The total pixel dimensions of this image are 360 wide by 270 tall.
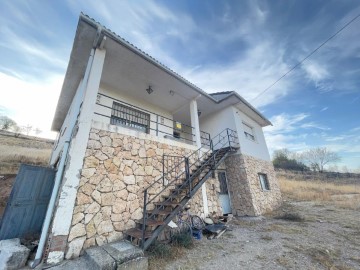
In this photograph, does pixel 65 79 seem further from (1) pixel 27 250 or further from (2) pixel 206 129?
(2) pixel 206 129

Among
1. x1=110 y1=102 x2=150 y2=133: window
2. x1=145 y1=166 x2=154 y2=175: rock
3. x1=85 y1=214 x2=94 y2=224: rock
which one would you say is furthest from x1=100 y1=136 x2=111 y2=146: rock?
x1=110 y1=102 x2=150 y2=133: window

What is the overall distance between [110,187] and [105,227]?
0.96 m

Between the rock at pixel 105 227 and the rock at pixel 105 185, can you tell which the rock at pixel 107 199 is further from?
the rock at pixel 105 227

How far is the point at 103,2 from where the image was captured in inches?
194

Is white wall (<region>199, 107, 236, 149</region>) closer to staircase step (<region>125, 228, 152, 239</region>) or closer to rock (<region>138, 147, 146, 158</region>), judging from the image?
rock (<region>138, 147, 146, 158</region>)

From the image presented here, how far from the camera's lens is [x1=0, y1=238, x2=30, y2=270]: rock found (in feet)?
9.21

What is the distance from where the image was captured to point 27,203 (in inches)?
162

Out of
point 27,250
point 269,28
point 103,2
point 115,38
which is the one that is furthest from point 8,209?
point 269,28

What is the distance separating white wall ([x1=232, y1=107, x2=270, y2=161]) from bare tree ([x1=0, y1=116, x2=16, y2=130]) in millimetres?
44921

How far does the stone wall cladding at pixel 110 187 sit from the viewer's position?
3632 mm

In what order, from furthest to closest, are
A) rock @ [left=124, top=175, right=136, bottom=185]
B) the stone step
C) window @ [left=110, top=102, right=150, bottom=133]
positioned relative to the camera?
1. window @ [left=110, top=102, right=150, bottom=133]
2. rock @ [left=124, top=175, right=136, bottom=185]
3. the stone step

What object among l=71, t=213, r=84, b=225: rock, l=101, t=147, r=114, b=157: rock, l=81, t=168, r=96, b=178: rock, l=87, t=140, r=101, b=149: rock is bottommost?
l=71, t=213, r=84, b=225: rock

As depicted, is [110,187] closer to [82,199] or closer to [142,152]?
[82,199]

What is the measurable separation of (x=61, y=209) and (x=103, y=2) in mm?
6080
